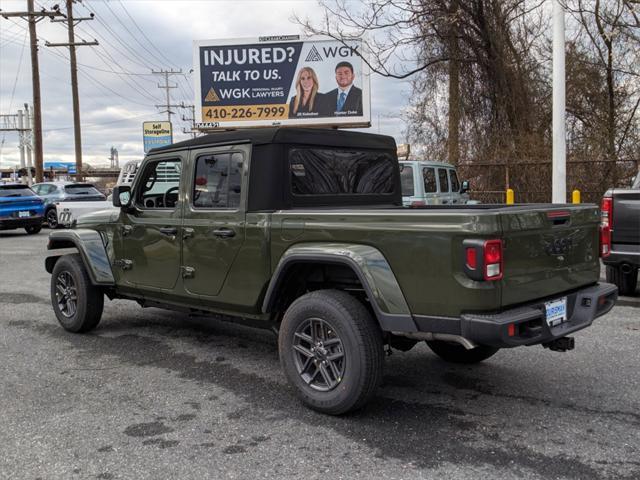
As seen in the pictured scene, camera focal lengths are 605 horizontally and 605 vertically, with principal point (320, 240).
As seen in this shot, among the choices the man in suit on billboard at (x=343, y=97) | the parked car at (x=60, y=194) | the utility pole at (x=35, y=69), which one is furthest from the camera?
the utility pole at (x=35, y=69)

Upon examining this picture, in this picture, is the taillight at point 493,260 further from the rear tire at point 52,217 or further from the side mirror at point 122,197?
the rear tire at point 52,217

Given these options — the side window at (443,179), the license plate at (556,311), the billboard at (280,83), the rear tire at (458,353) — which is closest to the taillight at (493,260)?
the license plate at (556,311)

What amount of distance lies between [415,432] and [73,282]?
402 centimetres

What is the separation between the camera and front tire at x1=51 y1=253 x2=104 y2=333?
5.96m

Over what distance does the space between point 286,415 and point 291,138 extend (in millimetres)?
1987

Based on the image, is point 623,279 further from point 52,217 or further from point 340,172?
point 52,217

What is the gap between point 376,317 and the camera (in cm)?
383

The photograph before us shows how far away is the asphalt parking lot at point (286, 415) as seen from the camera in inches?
127

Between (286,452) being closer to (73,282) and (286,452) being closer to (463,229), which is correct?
(463,229)

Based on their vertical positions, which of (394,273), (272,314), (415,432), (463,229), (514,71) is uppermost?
(514,71)

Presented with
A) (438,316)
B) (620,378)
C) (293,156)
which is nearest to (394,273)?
(438,316)

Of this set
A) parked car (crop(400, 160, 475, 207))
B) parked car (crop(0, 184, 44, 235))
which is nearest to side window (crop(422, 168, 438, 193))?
parked car (crop(400, 160, 475, 207))

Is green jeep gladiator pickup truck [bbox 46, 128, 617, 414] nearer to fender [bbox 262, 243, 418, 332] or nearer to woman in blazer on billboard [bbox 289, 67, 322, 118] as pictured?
fender [bbox 262, 243, 418, 332]

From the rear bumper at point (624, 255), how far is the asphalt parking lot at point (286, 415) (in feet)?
4.05
